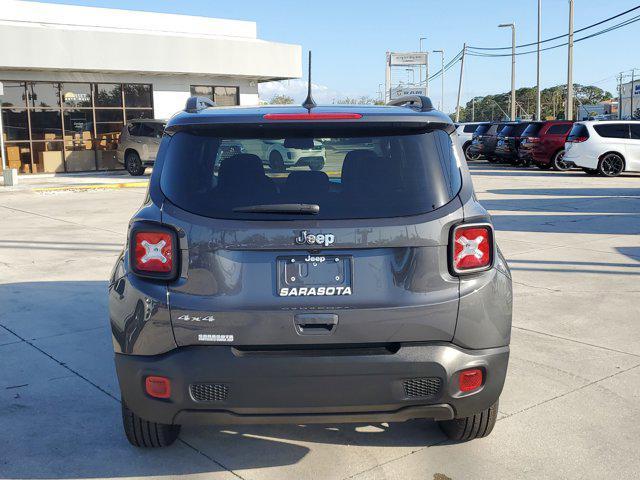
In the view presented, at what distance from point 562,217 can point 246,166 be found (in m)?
10.9

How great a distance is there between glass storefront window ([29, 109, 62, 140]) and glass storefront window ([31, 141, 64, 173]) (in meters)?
0.24

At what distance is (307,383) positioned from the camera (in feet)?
10.2

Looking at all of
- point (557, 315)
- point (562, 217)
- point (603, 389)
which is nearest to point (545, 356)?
point (603, 389)

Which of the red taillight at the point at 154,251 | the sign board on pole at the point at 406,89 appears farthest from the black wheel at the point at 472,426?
the sign board on pole at the point at 406,89

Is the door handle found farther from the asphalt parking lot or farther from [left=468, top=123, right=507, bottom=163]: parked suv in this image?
[left=468, top=123, right=507, bottom=163]: parked suv

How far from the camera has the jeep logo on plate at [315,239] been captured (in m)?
3.12

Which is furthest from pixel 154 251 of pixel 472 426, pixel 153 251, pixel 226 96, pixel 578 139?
pixel 226 96

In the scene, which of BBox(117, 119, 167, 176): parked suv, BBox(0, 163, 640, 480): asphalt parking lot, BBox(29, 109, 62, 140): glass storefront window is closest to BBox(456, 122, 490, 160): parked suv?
BBox(117, 119, 167, 176): parked suv

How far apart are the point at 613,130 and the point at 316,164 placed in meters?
20.4

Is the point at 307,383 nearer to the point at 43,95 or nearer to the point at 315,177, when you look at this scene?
the point at 315,177

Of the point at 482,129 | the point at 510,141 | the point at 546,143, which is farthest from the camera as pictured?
the point at 482,129

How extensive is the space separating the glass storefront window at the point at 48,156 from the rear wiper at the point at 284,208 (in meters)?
24.4

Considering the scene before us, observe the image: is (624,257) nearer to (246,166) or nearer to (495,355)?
(495,355)

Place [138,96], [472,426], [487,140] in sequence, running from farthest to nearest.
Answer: [487,140] → [138,96] → [472,426]
